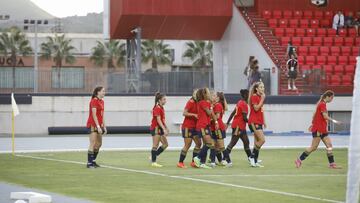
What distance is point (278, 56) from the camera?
49.0 metres

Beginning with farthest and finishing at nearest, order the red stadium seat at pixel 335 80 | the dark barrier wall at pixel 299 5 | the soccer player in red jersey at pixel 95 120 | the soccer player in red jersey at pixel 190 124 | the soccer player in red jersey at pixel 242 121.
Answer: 1. the dark barrier wall at pixel 299 5
2. the red stadium seat at pixel 335 80
3. the soccer player in red jersey at pixel 242 121
4. the soccer player in red jersey at pixel 190 124
5. the soccer player in red jersey at pixel 95 120

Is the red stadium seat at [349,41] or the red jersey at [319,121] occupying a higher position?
the red stadium seat at [349,41]

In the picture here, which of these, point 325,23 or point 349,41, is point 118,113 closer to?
point 349,41

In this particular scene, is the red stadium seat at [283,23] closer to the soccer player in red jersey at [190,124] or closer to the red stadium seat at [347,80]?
the red stadium seat at [347,80]

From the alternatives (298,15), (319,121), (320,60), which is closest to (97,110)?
(319,121)

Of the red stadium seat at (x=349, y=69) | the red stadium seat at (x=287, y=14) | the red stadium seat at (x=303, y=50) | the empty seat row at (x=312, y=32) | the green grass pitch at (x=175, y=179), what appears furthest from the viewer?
the red stadium seat at (x=287, y=14)

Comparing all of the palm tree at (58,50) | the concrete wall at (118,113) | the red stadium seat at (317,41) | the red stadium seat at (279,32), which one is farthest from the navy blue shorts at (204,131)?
the palm tree at (58,50)

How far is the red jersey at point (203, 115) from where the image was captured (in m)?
25.5

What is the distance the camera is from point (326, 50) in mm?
50969

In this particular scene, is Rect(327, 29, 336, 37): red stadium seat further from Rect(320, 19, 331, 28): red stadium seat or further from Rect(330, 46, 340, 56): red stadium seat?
Rect(330, 46, 340, 56): red stadium seat

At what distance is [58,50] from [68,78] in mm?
69990

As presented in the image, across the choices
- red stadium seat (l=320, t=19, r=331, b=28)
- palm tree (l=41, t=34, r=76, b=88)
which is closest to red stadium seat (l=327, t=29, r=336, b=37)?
red stadium seat (l=320, t=19, r=331, b=28)

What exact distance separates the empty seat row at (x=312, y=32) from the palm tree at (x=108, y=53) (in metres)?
62.4

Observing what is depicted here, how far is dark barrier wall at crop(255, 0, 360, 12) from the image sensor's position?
5344cm
